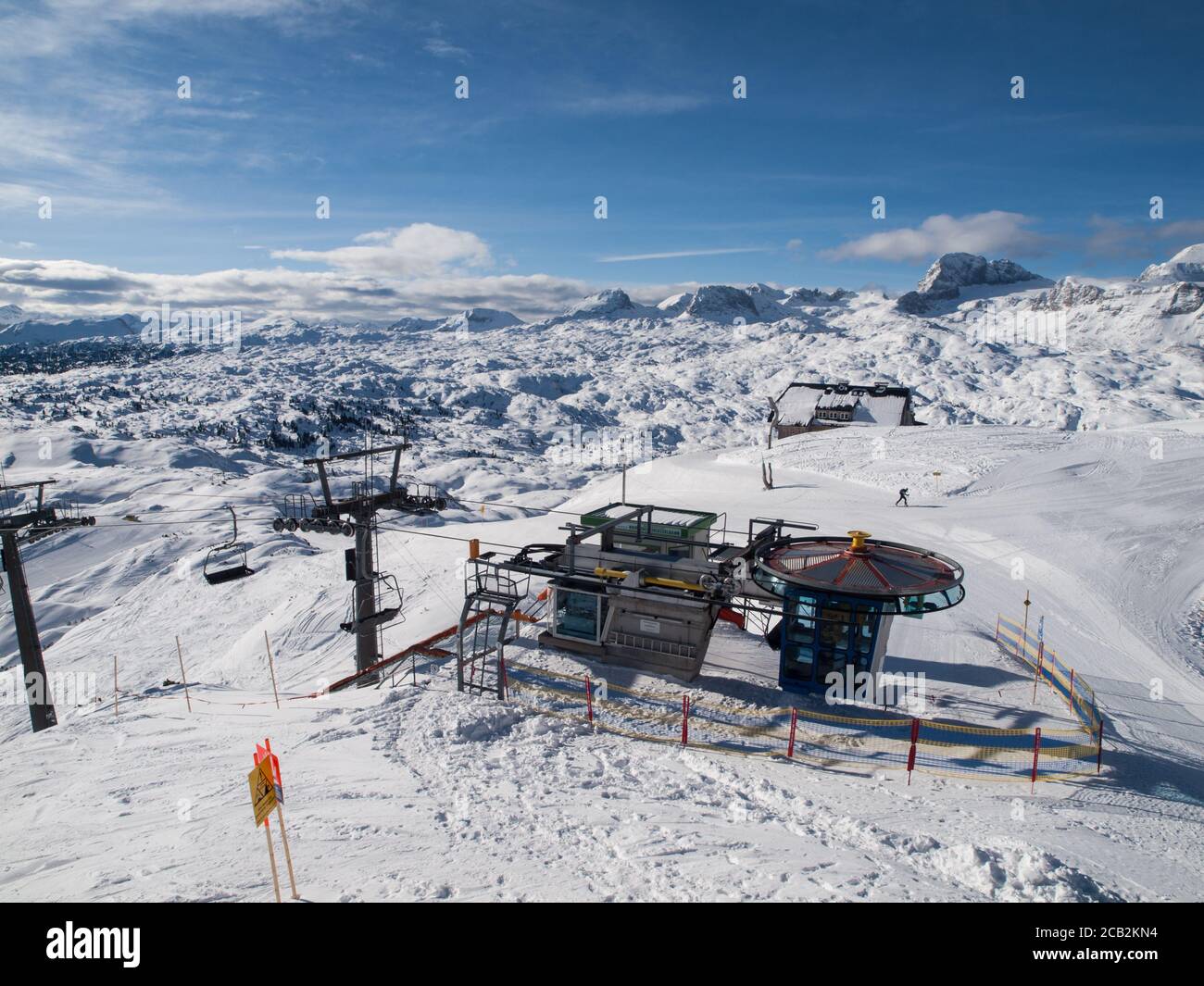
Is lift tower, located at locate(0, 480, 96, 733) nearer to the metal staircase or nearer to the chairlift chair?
the metal staircase

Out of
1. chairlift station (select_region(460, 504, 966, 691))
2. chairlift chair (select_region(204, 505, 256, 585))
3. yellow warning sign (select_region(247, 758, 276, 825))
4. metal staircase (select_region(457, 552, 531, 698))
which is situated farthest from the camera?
chairlift chair (select_region(204, 505, 256, 585))

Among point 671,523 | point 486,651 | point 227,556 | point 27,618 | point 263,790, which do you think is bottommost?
point 227,556

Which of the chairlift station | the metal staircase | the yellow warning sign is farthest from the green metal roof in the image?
the yellow warning sign
